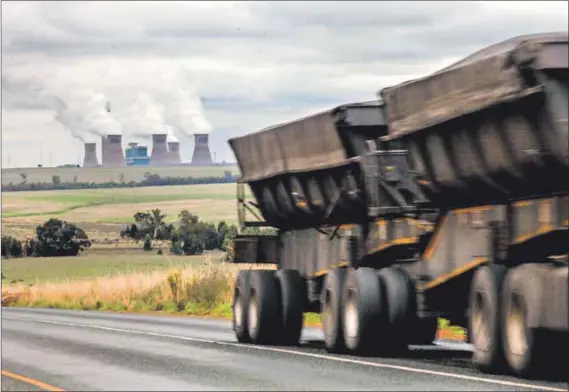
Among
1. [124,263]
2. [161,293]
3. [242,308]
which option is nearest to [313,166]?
[242,308]

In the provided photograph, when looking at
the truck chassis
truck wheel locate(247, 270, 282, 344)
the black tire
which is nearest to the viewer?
the black tire

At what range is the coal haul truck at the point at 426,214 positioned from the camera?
17.1m

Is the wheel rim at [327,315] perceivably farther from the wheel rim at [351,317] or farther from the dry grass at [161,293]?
the dry grass at [161,293]

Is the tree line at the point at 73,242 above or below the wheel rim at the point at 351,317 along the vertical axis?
above

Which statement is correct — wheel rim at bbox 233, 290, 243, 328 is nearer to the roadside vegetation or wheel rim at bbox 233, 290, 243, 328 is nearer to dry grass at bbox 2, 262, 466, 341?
the roadside vegetation

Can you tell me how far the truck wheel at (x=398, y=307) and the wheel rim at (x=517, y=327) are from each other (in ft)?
13.4

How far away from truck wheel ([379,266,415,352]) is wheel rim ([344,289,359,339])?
423 mm

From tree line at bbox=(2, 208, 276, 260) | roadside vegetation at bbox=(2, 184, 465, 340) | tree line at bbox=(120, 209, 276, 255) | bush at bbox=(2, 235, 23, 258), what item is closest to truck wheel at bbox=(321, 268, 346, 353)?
roadside vegetation at bbox=(2, 184, 465, 340)

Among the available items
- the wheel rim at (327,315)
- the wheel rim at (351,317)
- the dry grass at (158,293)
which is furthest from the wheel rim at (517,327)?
the dry grass at (158,293)

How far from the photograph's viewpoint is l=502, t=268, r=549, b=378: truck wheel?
17078mm

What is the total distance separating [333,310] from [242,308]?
408 centimetres

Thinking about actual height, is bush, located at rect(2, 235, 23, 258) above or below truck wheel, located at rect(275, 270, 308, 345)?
above

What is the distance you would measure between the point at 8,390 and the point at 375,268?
770 centimetres

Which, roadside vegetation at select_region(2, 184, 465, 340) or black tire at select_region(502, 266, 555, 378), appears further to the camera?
roadside vegetation at select_region(2, 184, 465, 340)
